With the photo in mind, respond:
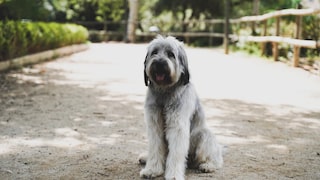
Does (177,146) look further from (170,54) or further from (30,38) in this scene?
(30,38)

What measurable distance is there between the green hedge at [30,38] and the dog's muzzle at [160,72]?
175 inches

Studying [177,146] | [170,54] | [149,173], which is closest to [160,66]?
[170,54]

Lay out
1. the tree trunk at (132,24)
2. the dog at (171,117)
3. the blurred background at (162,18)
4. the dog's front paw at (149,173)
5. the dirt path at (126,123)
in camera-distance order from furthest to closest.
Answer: the tree trunk at (132,24) → the blurred background at (162,18) → the dirt path at (126,123) → the dog's front paw at (149,173) → the dog at (171,117)

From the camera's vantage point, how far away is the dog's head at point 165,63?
3100 millimetres

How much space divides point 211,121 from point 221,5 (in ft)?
69.1

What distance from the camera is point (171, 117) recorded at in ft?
10.7

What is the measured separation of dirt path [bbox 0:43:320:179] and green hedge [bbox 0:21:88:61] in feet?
2.39

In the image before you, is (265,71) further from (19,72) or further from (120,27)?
(120,27)

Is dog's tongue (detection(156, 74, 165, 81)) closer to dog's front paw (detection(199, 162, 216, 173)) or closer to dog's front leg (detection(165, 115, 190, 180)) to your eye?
dog's front leg (detection(165, 115, 190, 180))

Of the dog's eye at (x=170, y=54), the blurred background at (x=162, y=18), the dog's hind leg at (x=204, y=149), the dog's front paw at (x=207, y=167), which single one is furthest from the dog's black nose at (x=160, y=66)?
the blurred background at (x=162, y=18)

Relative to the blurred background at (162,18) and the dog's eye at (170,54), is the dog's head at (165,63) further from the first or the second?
the blurred background at (162,18)

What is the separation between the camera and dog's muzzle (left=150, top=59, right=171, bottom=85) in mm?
3078

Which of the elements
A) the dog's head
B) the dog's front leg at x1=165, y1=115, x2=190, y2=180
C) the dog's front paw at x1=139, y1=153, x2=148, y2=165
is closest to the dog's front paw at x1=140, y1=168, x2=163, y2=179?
the dog's front leg at x1=165, y1=115, x2=190, y2=180

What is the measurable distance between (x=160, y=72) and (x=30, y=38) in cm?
969
